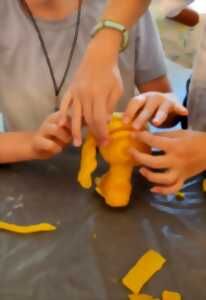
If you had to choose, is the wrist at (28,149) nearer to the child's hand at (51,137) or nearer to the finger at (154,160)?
the child's hand at (51,137)

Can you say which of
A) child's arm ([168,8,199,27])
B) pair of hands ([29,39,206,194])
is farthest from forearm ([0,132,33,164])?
child's arm ([168,8,199,27])

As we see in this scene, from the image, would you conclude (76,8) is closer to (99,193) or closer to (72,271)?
(99,193)

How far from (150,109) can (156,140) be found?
2.2 inches

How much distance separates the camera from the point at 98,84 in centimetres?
57

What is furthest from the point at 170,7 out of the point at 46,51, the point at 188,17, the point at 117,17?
the point at 117,17

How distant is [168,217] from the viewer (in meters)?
0.63

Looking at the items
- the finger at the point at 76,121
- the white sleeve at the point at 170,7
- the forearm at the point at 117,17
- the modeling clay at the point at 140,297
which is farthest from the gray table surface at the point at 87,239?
the white sleeve at the point at 170,7

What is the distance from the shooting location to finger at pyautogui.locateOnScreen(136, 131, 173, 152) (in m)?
0.59

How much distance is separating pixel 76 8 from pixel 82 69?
28cm

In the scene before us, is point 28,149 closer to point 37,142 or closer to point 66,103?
point 37,142

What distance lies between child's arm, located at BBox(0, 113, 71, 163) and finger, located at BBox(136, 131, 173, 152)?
0.36 feet

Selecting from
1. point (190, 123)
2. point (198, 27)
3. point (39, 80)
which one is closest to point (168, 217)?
point (190, 123)

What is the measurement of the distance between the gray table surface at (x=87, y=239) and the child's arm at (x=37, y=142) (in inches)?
1.0

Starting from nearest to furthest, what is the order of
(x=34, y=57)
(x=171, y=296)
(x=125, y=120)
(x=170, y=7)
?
(x=171, y=296), (x=125, y=120), (x=34, y=57), (x=170, y=7)
